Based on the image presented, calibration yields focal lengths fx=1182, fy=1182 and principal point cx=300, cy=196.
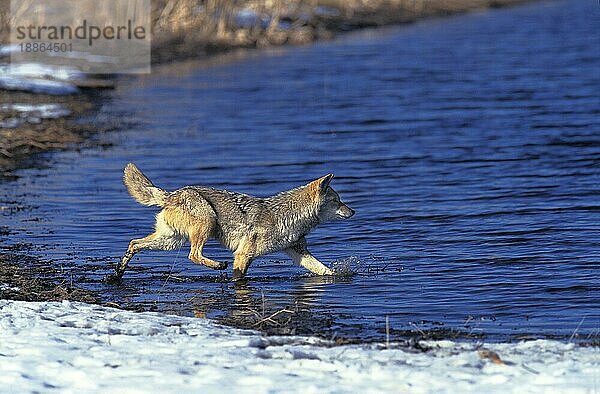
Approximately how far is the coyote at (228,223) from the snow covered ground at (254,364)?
9.71ft

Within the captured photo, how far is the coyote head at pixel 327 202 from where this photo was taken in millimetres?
13016

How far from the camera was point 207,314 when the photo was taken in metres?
10.9

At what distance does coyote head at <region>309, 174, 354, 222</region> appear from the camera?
13016 millimetres

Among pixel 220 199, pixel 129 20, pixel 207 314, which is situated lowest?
pixel 207 314

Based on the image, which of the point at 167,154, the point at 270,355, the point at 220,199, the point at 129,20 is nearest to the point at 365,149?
the point at 167,154

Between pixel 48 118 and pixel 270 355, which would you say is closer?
pixel 270 355

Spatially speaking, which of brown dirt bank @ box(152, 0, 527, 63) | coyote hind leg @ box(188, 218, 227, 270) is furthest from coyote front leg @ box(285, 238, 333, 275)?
brown dirt bank @ box(152, 0, 527, 63)

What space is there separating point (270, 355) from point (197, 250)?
3.95 meters

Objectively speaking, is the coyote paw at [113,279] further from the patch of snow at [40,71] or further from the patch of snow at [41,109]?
the patch of snow at [40,71]

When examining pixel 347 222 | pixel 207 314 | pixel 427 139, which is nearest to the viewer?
pixel 207 314

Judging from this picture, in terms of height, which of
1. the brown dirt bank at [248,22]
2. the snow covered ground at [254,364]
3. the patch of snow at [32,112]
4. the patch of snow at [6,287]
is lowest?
the patch of snow at [6,287]

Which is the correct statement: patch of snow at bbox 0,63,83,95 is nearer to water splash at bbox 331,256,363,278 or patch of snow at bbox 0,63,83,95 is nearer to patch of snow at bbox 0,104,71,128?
patch of snow at bbox 0,104,71,128

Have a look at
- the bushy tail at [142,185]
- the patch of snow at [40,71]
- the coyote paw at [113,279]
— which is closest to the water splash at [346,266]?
the bushy tail at [142,185]

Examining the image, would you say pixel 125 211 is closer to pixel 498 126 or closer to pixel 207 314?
pixel 207 314
